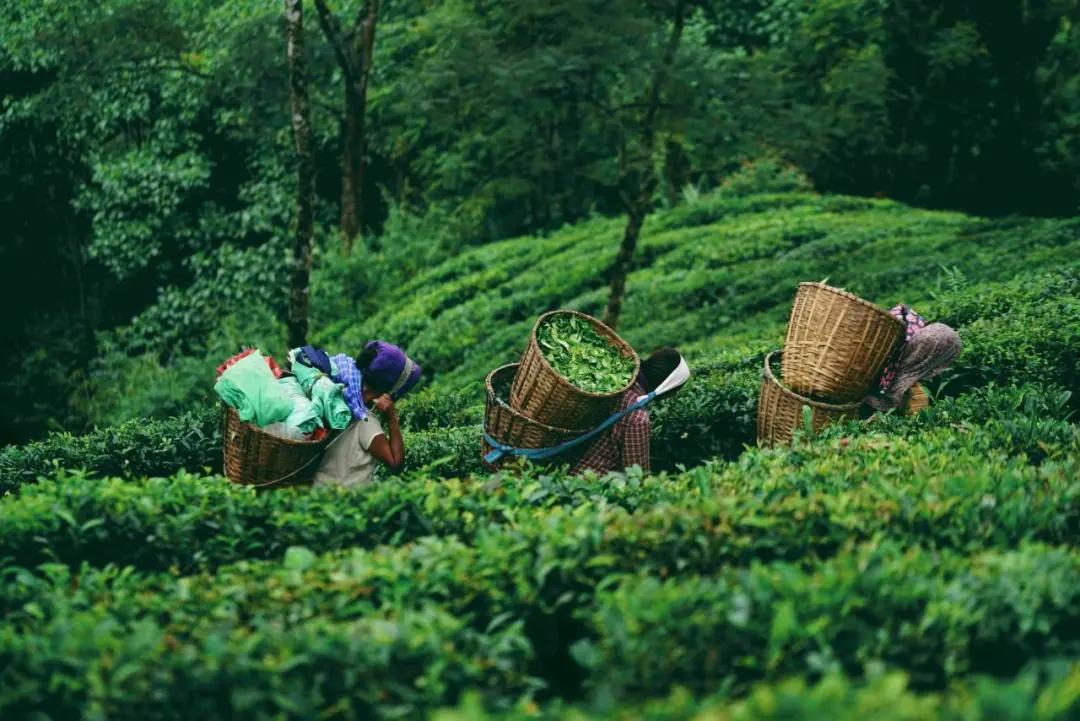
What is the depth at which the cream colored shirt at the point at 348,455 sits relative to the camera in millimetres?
6078

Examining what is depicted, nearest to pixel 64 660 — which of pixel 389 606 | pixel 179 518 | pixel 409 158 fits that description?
pixel 389 606

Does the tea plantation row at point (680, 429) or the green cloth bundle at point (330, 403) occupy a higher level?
the green cloth bundle at point (330, 403)

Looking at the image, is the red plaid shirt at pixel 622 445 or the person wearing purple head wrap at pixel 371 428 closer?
the person wearing purple head wrap at pixel 371 428

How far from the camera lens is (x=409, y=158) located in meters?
22.4

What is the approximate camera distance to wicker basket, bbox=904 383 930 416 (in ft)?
22.3

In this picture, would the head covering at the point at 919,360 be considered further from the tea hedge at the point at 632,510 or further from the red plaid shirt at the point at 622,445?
the red plaid shirt at the point at 622,445

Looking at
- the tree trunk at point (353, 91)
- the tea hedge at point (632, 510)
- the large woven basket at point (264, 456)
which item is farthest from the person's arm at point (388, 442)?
the tree trunk at point (353, 91)

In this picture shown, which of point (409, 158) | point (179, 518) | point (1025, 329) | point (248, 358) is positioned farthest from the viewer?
point (409, 158)

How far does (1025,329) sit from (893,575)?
17.0 feet

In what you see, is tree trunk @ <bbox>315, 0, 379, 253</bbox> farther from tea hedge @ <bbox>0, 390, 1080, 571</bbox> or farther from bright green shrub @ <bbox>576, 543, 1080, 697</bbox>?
bright green shrub @ <bbox>576, 543, 1080, 697</bbox>

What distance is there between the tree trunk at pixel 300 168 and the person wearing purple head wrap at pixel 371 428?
15.7 ft

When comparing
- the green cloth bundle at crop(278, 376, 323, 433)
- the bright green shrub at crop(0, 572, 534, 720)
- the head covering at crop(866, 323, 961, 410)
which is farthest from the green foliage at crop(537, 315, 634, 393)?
the bright green shrub at crop(0, 572, 534, 720)

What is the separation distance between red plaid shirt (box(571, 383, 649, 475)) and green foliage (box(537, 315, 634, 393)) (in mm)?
126

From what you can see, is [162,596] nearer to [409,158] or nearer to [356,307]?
[356,307]
